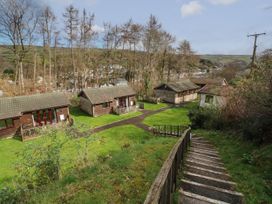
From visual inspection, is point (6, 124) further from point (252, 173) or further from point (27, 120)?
point (252, 173)

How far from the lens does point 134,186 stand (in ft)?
16.9

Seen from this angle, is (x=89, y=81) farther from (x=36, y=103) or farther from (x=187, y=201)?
(x=187, y=201)

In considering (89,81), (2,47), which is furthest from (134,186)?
(89,81)

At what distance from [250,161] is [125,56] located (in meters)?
34.7

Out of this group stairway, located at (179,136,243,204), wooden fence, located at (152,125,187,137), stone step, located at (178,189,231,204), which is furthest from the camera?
wooden fence, located at (152,125,187,137)

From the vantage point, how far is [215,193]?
4.15m

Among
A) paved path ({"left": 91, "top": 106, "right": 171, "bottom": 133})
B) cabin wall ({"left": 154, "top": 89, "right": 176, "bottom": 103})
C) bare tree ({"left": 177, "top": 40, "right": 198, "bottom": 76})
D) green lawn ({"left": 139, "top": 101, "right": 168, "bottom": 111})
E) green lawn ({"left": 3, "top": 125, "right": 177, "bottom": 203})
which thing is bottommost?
paved path ({"left": 91, "top": 106, "right": 171, "bottom": 133})

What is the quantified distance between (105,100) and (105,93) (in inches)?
69.3

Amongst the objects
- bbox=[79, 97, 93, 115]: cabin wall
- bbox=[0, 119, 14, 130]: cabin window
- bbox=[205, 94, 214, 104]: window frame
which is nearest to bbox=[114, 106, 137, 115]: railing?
bbox=[79, 97, 93, 115]: cabin wall

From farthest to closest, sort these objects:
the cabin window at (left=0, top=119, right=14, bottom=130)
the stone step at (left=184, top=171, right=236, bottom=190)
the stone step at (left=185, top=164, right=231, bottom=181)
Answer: the cabin window at (left=0, top=119, right=14, bottom=130), the stone step at (left=185, top=164, right=231, bottom=181), the stone step at (left=184, top=171, right=236, bottom=190)

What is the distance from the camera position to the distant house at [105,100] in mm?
25141

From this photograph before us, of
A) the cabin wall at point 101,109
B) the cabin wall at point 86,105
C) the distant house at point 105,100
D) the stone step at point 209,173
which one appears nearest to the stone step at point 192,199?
the stone step at point 209,173

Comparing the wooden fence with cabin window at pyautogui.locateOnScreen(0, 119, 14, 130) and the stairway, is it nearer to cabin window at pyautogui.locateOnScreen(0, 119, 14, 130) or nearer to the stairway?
the stairway

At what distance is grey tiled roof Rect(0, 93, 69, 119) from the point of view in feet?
59.5
